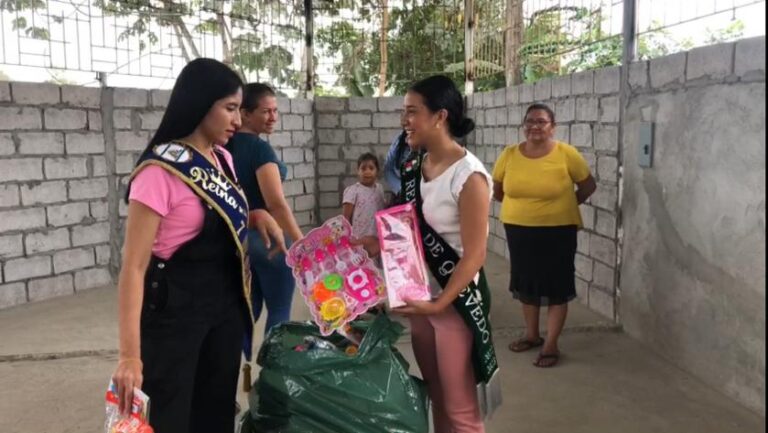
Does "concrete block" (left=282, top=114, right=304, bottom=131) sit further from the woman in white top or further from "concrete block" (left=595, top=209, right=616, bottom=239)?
the woman in white top

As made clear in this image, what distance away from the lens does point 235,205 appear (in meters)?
1.71

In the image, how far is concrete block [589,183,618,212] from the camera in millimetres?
4039

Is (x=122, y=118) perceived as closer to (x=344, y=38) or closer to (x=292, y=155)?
(x=292, y=155)

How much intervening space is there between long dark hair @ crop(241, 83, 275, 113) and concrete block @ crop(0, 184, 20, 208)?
2.79m

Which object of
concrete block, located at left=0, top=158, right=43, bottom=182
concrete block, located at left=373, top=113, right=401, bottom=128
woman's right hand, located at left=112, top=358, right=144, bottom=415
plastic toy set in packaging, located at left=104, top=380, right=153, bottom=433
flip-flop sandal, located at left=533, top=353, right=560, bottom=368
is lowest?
flip-flop sandal, located at left=533, top=353, right=560, bottom=368

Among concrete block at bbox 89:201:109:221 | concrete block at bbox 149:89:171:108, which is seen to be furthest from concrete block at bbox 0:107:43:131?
concrete block at bbox 149:89:171:108

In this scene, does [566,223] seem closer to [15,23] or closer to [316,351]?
[316,351]

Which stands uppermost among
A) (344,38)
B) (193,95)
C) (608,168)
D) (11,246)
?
(344,38)

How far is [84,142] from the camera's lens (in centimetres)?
510

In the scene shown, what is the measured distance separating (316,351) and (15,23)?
4135mm

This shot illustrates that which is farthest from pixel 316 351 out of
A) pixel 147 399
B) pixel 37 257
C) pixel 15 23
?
pixel 15 23

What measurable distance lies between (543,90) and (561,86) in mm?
353

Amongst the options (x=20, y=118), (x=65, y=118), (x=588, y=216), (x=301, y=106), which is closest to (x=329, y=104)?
(x=301, y=106)

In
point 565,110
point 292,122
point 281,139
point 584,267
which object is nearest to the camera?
point 584,267
